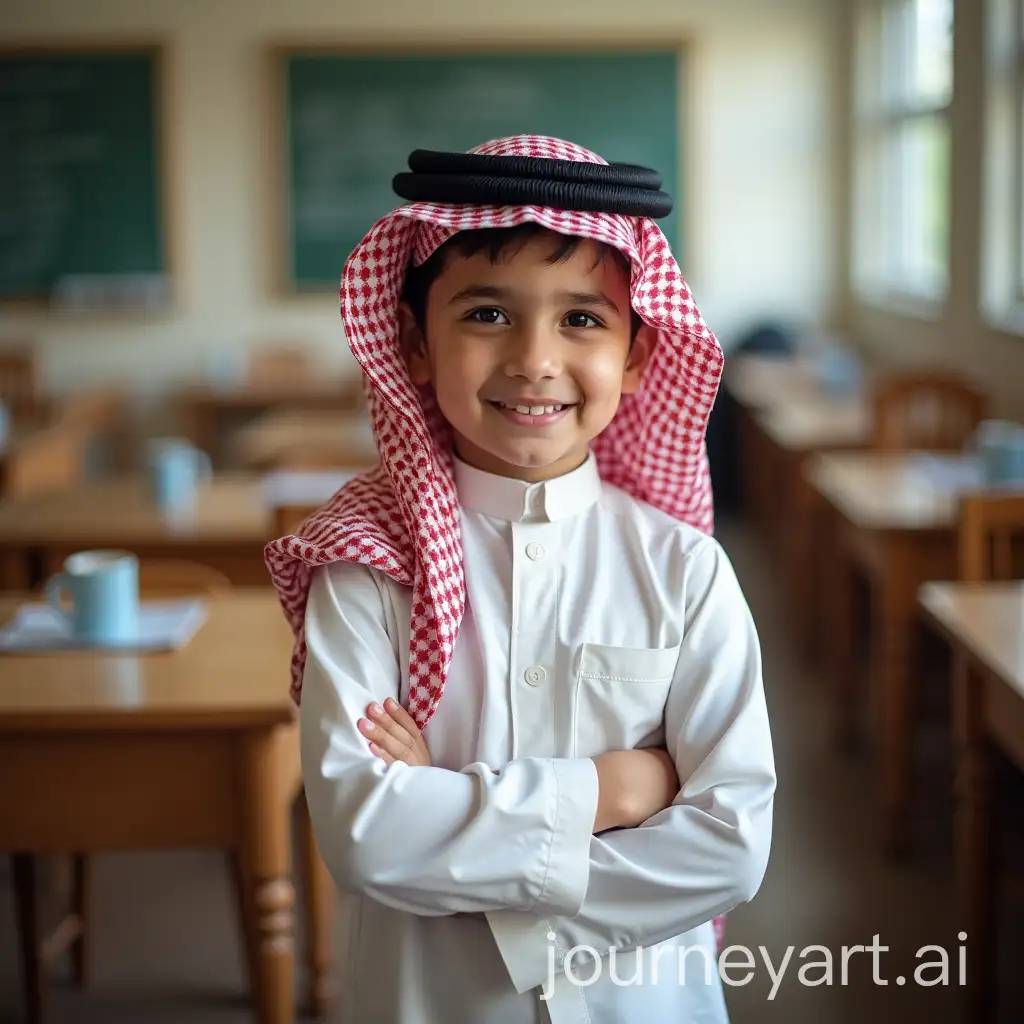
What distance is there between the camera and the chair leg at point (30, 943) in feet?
7.53

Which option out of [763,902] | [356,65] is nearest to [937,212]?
[356,65]

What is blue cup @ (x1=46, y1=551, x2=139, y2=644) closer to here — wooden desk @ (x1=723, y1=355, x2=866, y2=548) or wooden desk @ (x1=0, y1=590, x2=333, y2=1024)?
wooden desk @ (x1=0, y1=590, x2=333, y2=1024)

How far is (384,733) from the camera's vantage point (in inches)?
45.7

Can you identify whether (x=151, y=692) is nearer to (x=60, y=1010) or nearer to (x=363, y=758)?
(x=363, y=758)

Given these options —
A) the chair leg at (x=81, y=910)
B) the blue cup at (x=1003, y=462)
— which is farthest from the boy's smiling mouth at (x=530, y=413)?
the blue cup at (x=1003, y=462)

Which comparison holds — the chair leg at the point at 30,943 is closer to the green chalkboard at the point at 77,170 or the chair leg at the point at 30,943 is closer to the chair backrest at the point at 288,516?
the chair backrest at the point at 288,516

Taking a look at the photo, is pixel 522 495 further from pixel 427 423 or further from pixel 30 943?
pixel 30 943

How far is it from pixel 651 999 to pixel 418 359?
23.7 inches

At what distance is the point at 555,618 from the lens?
1239 millimetres

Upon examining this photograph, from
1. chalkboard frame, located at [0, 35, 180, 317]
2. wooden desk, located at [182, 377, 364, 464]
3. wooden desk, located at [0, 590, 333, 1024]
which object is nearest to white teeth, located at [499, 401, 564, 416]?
wooden desk, located at [0, 590, 333, 1024]

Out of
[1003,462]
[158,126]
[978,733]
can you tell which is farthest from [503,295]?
[158,126]

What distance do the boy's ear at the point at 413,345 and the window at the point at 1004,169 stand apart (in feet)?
12.0

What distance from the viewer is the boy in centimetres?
113

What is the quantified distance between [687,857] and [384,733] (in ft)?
0.87
